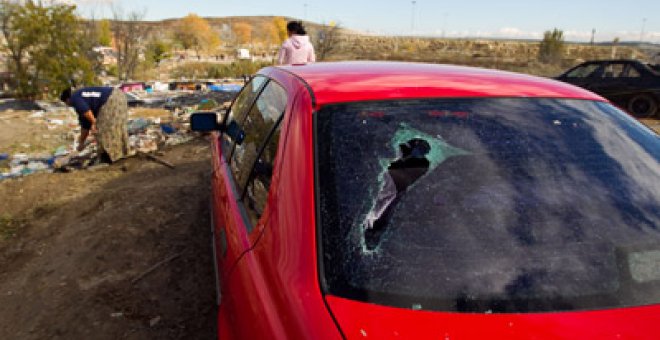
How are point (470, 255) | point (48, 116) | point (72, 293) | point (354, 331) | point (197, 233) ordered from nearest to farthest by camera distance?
1. point (354, 331)
2. point (470, 255)
3. point (72, 293)
4. point (197, 233)
5. point (48, 116)

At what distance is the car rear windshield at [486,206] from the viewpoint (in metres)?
1.03

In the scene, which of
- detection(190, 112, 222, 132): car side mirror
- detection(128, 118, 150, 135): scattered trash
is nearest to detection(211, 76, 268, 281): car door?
detection(190, 112, 222, 132): car side mirror

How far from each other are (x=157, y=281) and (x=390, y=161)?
8.10 feet

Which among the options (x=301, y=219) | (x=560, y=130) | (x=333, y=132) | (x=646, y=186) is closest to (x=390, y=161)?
(x=333, y=132)

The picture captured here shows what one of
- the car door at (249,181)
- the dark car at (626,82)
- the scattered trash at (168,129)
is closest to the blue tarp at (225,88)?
the scattered trash at (168,129)

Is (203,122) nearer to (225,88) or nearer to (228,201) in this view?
(228,201)

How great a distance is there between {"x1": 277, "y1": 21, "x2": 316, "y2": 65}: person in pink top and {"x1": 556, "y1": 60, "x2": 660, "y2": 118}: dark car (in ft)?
27.6

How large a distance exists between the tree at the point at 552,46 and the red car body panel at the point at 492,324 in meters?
39.4

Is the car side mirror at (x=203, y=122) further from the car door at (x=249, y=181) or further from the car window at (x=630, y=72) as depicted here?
the car window at (x=630, y=72)

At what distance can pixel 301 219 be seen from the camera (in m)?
1.17

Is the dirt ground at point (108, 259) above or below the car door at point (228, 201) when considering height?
below

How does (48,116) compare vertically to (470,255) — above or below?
below

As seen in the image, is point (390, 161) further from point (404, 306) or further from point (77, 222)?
point (77, 222)

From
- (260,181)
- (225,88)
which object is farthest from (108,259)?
(225,88)
